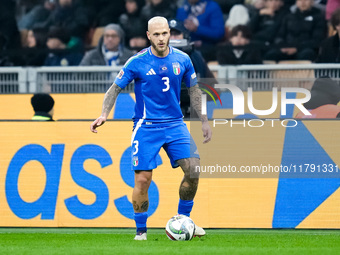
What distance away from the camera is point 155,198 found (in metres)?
11.5

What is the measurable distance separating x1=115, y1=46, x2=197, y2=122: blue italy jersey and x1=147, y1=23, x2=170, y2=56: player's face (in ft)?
0.53

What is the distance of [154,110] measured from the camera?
968 cm

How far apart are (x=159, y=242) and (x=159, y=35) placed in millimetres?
2193

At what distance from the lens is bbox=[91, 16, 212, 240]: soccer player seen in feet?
31.5

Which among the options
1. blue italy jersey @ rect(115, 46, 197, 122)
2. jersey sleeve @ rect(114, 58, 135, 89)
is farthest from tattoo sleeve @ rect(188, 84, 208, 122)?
jersey sleeve @ rect(114, 58, 135, 89)

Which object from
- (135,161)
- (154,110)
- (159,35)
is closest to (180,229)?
(135,161)

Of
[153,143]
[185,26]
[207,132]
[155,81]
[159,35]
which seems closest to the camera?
[159,35]

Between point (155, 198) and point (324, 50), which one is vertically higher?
point (324, 50)

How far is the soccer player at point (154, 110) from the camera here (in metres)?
9.59

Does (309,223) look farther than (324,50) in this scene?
No

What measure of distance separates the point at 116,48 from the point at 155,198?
5.51 m

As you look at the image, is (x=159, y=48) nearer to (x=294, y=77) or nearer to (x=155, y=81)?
(x=155, y=81)

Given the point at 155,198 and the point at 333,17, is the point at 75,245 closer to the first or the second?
the point at 155,198

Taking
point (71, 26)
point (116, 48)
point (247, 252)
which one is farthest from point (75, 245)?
point (71, 26)
